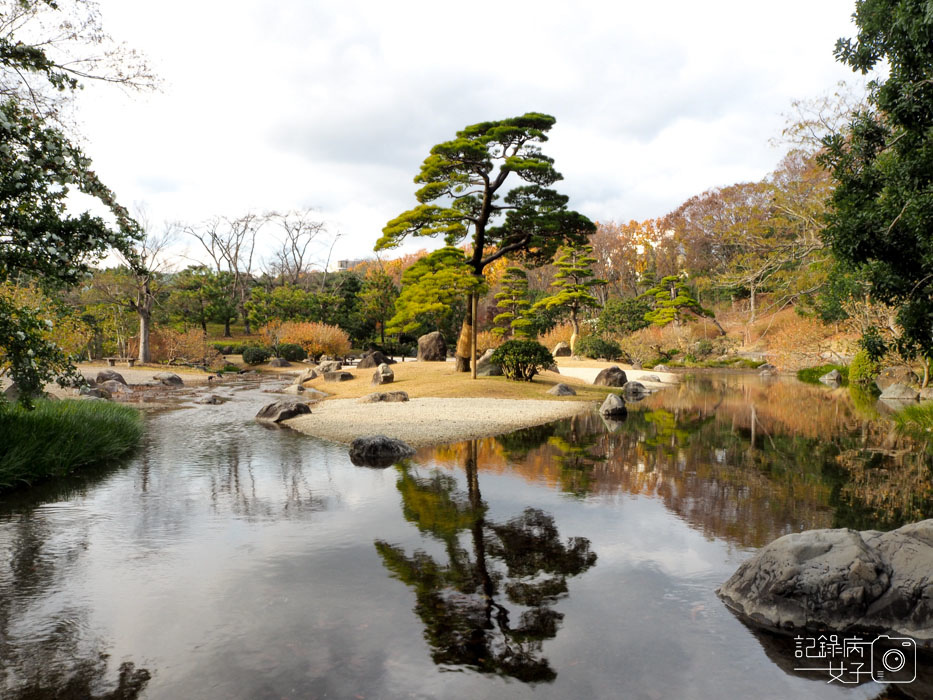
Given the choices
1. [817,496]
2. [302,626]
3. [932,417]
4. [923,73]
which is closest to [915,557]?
[817,496]

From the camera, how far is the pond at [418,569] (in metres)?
3.15

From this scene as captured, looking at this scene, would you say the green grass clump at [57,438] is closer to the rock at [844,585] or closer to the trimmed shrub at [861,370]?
the rock at [844,585]

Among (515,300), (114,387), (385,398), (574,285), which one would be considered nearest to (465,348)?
(385,398)

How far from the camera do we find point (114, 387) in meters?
18.5

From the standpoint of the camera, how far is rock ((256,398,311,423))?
13116 millimetres

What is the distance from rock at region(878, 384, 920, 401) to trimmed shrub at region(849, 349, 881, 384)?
223 centimetres

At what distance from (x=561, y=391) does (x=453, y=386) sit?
11.3 ft

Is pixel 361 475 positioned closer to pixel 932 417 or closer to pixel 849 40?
pixel 849 40

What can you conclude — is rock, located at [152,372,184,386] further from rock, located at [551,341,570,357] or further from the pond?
rock, located at [551,341,570,357]

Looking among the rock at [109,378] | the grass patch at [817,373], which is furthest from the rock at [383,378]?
the grass patch at [817,373]

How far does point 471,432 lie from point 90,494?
6.48 meters

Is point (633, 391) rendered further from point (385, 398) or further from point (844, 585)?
point (844, 585)

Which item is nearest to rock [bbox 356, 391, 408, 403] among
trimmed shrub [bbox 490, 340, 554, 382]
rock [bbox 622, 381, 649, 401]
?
trimmed shrub [bbox 490, 340, 554, 382]

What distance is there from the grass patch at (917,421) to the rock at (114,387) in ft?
71.5
